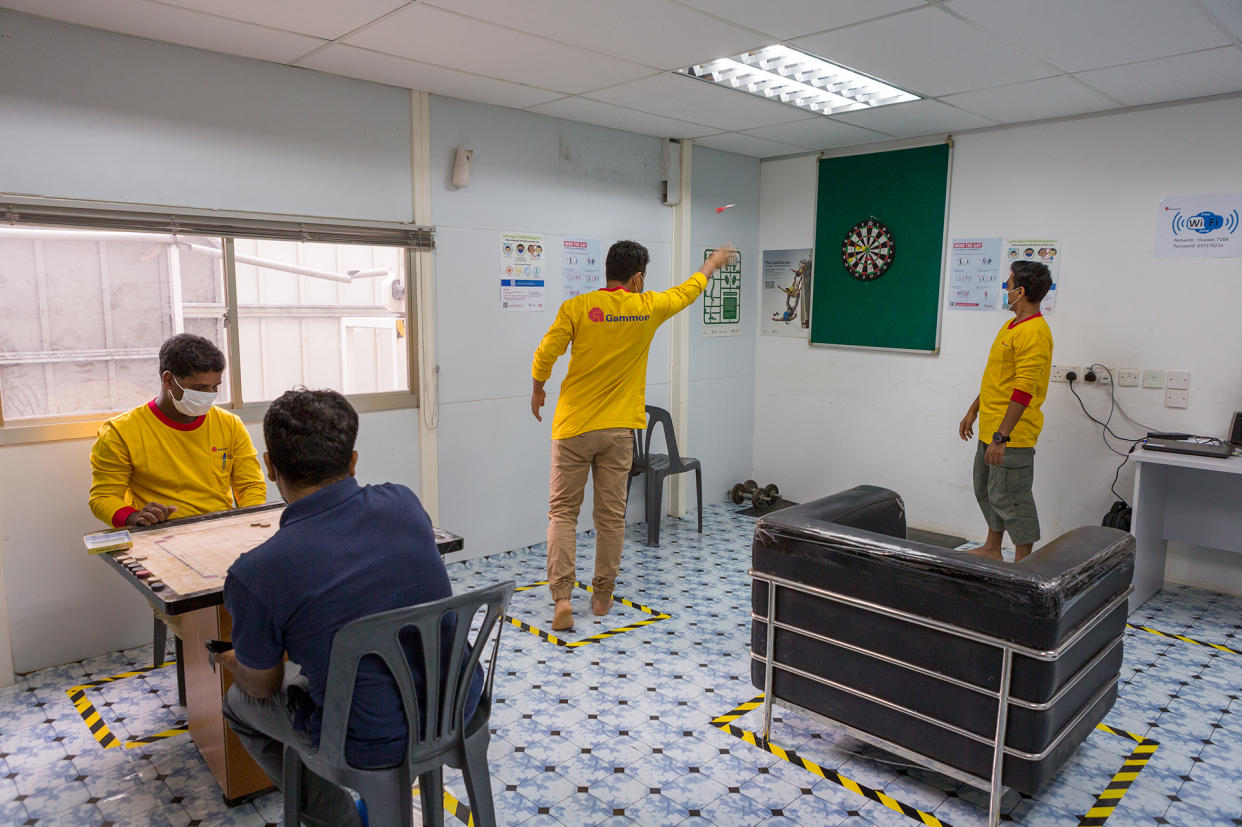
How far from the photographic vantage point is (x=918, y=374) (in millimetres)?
5031

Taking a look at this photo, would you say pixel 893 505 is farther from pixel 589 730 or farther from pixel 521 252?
pixel 521 252

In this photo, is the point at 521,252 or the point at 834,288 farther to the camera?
the point at 834,288

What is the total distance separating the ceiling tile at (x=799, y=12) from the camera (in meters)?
2.77

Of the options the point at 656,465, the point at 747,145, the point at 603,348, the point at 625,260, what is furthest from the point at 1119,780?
the point at 747,145

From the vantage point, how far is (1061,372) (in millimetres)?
4449

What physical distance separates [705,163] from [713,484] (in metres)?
2.20

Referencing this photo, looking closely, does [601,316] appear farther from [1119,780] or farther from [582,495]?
[1119,780]

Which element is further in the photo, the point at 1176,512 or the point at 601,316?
the point at 1176,512

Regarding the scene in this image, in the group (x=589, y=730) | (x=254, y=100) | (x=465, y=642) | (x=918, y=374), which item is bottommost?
(x=589, y=730)

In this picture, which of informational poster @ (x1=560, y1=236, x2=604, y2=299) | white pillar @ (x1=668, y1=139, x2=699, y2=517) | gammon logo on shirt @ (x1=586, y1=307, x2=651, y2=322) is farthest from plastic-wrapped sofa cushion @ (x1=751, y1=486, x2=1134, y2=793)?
white pillar @ (x1=668, y1=139, x2=699, y2=517)

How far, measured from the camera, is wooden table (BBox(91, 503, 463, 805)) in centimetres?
205

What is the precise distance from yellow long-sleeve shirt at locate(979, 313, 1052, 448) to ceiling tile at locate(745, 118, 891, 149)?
5.13ft

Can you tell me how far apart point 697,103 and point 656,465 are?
2048 mm

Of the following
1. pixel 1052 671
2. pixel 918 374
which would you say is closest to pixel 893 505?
pixel 1052 671
